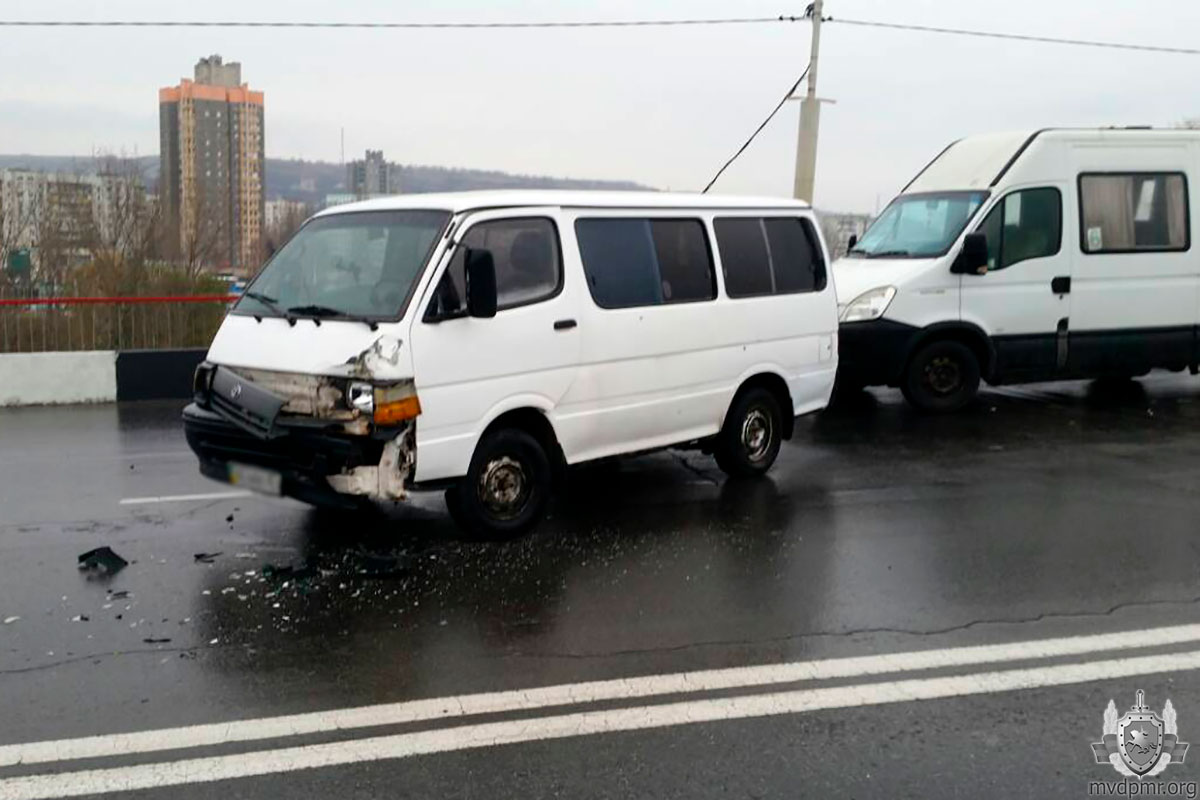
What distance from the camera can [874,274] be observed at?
11.2 meters

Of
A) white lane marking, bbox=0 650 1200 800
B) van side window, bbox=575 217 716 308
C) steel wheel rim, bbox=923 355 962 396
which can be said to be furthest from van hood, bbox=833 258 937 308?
white lane marking, bbox=0 650 1200 800

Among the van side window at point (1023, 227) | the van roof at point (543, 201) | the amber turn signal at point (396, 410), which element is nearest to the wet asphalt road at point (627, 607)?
the amber turn signal at point (396, 410)

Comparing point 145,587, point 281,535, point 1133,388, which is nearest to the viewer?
point 145,587

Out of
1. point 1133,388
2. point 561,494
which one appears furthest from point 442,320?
point 1133,388

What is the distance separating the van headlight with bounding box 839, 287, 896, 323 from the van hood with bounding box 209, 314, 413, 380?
6.06 m

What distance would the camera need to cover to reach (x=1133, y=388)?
523 inches

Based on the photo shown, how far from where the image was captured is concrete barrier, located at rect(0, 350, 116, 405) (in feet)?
40.0

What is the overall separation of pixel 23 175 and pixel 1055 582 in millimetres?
24523

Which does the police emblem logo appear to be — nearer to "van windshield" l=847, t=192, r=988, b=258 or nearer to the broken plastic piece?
the broken plastic piece

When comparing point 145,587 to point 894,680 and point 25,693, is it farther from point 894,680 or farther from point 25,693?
point 894,680

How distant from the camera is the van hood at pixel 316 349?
19.7 feet

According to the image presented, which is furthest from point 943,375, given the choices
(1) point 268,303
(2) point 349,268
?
(1) point 268,303

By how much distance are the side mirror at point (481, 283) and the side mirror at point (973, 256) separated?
6.22m

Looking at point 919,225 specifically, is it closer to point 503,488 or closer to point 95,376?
point 503,488
